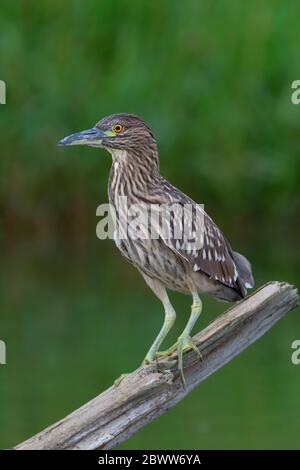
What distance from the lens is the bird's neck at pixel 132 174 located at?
6312mm

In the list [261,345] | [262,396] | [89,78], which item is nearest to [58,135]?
[89,78]

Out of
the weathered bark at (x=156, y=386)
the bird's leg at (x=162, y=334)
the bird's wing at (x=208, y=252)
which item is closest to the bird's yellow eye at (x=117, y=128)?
the bird's wing at (x=208, y=252)

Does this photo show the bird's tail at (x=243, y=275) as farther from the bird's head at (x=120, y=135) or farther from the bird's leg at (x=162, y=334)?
the bird's head at (x=120, y=135)

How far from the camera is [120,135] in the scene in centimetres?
637

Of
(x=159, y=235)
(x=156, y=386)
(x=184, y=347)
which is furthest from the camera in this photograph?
(x=159, y=235)

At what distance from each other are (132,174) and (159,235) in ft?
1.22

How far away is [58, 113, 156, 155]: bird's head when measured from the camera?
6.27 m

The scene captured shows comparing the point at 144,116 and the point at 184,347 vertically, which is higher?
the point at 144,116

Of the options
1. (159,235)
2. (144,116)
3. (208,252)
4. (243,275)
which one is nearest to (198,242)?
(208,252)

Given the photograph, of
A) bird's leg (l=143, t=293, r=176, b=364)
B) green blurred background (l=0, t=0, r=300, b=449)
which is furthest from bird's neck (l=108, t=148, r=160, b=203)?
green blurred background (l=0, t=0, r=300, b=449)

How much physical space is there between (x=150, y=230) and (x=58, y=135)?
26.8ft

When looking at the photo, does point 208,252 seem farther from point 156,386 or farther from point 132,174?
point 156,386

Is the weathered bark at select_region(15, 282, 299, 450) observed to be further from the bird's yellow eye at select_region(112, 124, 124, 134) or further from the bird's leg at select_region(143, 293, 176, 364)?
the bird's yellow eye at select_region(112, 124, 124, 134)

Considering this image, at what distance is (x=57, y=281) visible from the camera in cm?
1316
